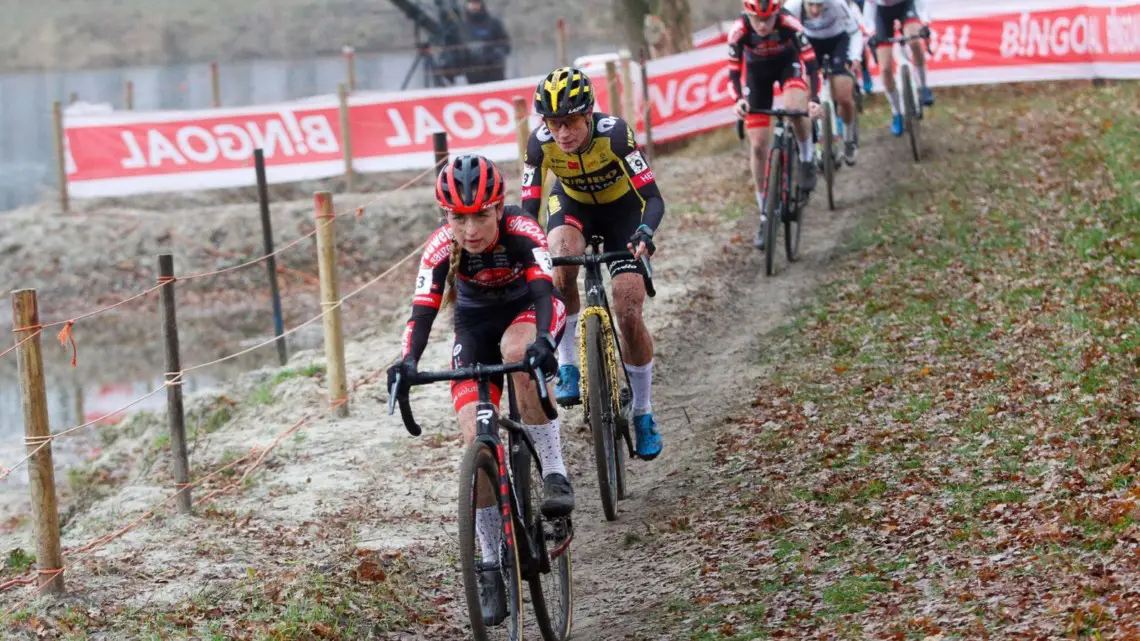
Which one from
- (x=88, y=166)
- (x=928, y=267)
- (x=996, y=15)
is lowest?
(x=928, y=267)

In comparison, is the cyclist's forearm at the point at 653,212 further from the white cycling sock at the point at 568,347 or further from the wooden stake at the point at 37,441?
the wooden stake at the point at 37,441

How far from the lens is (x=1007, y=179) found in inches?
585

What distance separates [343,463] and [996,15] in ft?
52.6

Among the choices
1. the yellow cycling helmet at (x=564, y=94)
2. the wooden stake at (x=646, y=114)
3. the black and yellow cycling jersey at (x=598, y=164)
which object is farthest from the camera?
the wooden stake at (x=646, y=114)

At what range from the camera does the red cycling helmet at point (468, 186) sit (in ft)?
19.3

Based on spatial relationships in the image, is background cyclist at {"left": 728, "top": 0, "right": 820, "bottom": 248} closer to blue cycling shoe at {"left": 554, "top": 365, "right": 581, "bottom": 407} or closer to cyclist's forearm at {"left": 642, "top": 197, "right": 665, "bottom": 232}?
cyclist's forearm at {"left": 642, "top": 197, "right": 665, "bottom": 232}

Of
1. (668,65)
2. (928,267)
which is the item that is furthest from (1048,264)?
(668,65)

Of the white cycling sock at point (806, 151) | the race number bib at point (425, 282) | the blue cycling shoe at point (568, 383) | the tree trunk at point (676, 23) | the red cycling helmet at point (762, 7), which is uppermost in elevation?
the tree trunk at point (676, 23)

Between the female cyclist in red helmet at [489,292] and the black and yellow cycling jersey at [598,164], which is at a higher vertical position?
the black and yellow cycling jersey at [598,164]

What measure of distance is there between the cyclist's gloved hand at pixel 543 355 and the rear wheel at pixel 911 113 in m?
11.2

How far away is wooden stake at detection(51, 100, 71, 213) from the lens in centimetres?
1894

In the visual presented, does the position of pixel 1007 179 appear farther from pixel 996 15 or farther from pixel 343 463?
pixel 343 463

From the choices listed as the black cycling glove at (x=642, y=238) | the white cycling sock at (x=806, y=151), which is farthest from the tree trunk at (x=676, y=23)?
the black cycling glove at (x=642, y=238)

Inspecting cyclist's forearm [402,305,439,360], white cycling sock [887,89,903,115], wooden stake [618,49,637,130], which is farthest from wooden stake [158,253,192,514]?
white cycling sock [887,89,903,115]
